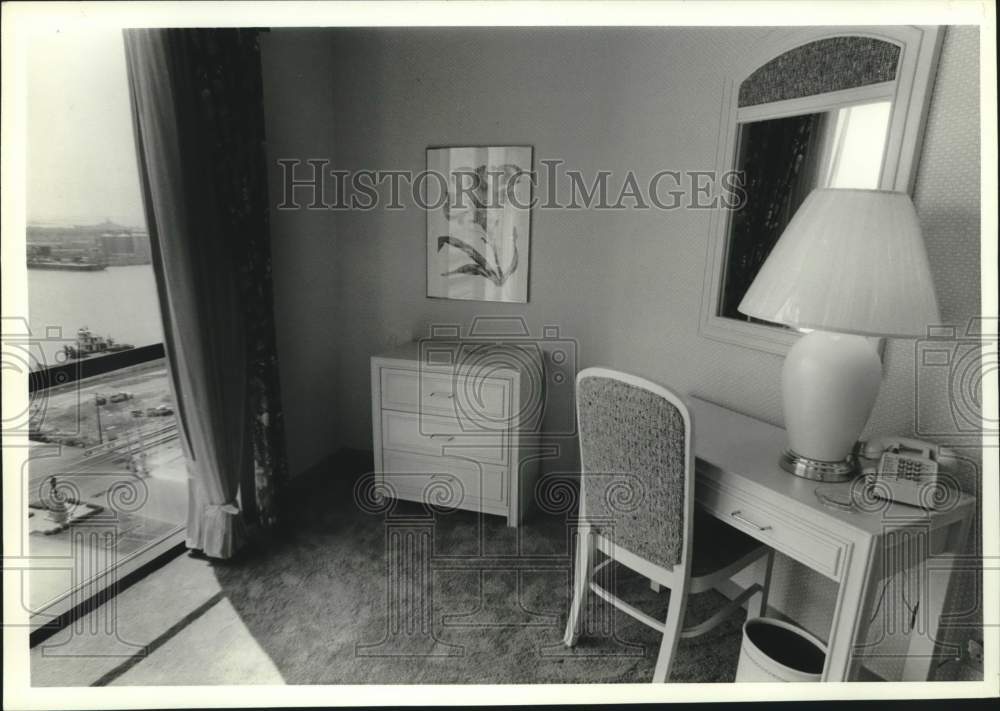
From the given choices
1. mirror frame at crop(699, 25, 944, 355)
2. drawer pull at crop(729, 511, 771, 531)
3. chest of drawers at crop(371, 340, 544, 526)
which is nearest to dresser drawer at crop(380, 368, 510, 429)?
chest of drawers at crop(371, 340, 544, 526)

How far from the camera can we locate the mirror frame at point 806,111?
31.6 inches

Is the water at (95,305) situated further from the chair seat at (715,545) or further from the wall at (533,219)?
the chair seat at (715,545)

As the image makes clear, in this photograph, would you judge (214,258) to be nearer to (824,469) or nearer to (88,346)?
(88,346)

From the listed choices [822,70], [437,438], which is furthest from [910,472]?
[437,438]

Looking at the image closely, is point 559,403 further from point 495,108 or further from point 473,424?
point 495,108

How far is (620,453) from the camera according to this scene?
90 cm

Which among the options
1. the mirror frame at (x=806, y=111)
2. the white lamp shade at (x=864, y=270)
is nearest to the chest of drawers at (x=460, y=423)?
the mirror frame at (x=806, y=111)

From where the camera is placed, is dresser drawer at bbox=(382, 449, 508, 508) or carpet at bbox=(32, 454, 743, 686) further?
dresser drawer at bbox=(382, 449, 508, 508)

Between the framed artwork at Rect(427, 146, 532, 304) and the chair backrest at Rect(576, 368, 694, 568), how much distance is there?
594 mm

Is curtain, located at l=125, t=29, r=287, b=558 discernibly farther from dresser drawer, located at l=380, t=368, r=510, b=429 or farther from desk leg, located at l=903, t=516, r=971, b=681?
desk leg, located at l=903, t=516, r=971, b=681

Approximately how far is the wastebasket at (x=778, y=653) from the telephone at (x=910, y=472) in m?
0.27

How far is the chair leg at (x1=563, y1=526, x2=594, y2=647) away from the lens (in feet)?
3.38

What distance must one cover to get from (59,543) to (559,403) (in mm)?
1133

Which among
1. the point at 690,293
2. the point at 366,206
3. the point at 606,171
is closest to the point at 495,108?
the point at 606,171
